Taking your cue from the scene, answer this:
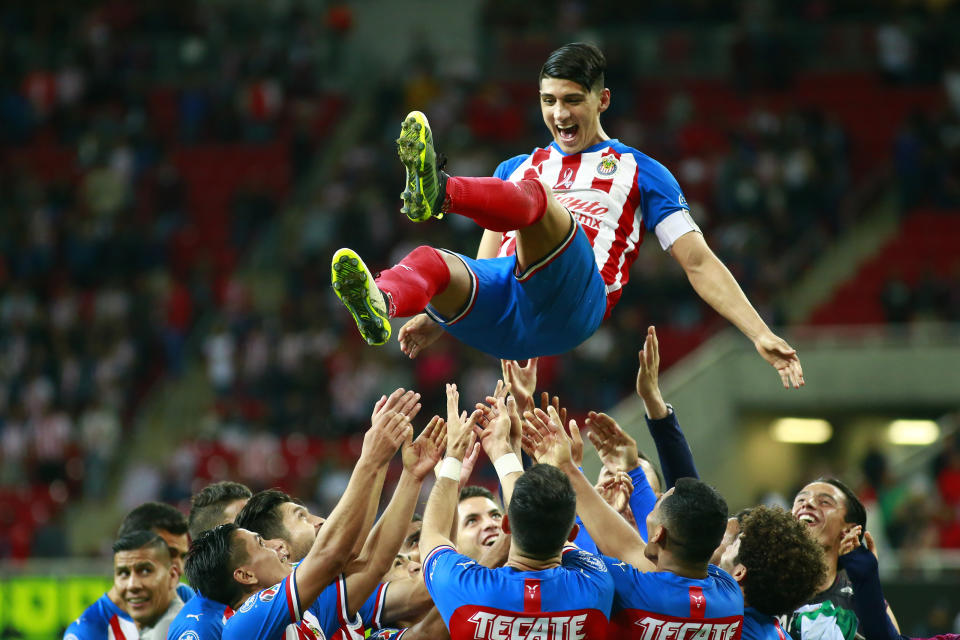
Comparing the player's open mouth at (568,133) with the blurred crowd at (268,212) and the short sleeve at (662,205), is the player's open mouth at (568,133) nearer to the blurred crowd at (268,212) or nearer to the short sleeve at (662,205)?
the short sleeve at (662,205)

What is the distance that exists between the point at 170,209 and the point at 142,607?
14314 millimetres

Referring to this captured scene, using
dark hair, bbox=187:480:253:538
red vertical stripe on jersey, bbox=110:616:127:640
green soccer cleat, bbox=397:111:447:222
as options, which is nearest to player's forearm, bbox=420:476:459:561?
green soccer cleat, bbox=397:111:447:222

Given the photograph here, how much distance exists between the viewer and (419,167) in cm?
Result: 454

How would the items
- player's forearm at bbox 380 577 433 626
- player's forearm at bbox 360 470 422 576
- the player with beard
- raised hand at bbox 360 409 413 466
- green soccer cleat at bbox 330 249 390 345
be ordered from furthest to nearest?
the player with beard
player's forearm at bbox 380 577 433 626
player's forearm at bbox 360 470 422 576
raised hand at bbox 360 409 413 466
green soccer cleat at bbox 330 249 390 345

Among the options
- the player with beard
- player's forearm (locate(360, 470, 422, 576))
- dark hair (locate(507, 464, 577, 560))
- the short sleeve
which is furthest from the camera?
the short sleeve

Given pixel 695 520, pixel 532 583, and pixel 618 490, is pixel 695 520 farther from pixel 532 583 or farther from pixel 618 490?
pixel 618 490

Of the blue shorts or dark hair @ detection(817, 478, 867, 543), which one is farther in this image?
dark hair @ detection(817, 478, 867, 543)

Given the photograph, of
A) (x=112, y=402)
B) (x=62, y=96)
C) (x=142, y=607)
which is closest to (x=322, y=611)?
(x=142, y=607)

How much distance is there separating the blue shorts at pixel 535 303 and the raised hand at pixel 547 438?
0.46 m

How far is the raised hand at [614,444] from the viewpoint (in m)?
5.66

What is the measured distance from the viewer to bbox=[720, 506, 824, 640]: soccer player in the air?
473 centimetres

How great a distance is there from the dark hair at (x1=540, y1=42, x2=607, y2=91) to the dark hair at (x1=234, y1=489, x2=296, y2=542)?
7.05 ft

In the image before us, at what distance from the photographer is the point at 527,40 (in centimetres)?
2030

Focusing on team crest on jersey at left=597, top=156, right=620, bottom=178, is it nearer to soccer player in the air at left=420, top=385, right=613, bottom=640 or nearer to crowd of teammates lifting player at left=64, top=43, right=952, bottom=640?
crowd of teammates lifting player at left=64, top=43, right=952, bottom=640
